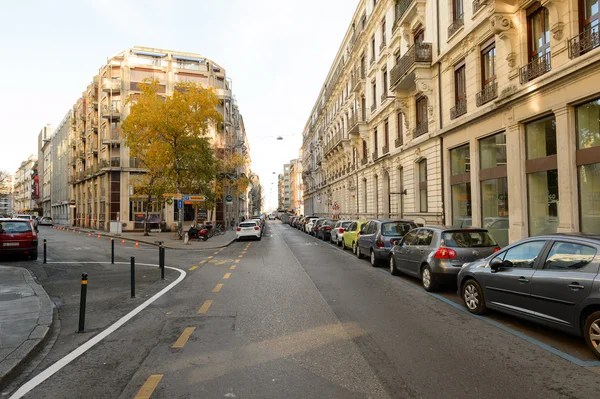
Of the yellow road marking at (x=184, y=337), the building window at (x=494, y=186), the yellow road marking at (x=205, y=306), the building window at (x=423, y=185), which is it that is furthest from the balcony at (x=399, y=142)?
the yellow road marking at (x=184, y=337)

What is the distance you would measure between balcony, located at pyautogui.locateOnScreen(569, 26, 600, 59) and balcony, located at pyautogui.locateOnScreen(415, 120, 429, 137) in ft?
31.6

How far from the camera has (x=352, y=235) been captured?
59.5 feet

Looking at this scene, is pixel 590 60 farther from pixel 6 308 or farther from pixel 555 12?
pixel 6 308

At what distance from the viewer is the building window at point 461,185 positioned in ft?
56.9

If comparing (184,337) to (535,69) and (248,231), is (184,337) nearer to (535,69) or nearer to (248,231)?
(535,69)

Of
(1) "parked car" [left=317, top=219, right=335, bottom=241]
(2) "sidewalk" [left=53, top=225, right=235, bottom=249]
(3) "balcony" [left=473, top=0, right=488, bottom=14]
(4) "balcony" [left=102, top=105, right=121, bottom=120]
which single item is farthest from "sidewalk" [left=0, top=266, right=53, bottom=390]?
(4) "balcony" [left=102, top=105, right=121, bottom=120]

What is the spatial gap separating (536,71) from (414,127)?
9.98 m

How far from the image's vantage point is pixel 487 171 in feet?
52.0

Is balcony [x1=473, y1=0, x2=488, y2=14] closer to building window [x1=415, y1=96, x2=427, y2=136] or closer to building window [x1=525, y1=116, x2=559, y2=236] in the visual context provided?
Result: building window [x1=525, y1=116, x2=559, y2=236]

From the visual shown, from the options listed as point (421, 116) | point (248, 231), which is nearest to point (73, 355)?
point (421, 116)

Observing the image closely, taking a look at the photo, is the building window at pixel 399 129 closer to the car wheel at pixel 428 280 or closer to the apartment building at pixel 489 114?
the apartment building at pixel 489 114

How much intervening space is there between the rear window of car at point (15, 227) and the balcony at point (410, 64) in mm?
18482

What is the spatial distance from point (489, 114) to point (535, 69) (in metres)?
2.66

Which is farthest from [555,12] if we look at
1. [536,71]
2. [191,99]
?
[191,99]
